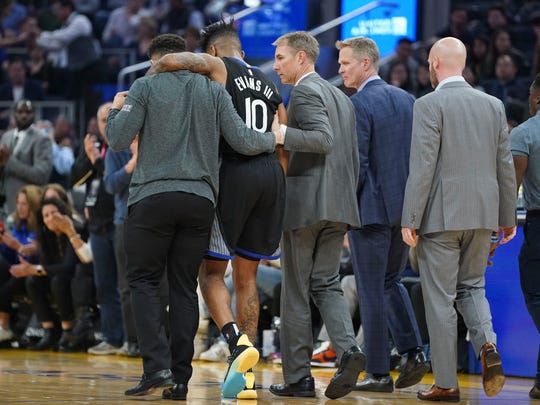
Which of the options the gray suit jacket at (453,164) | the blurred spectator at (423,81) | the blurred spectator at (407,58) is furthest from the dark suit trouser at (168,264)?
the blurred spectator at (407,58)

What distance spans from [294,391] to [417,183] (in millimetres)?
1257

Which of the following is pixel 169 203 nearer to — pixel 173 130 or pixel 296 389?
pixel 173 130

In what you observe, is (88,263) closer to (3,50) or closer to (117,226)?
(117,226)

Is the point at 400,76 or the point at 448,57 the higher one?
the point at 448,57

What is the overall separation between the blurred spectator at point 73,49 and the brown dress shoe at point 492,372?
10.8 meters

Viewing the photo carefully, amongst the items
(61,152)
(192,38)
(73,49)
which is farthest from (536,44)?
(73,49)

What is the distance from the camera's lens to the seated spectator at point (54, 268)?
30.9 feet

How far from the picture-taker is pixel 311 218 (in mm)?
5648

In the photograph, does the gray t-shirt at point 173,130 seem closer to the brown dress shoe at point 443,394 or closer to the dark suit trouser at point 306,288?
the dark suit trouser at point 306,288

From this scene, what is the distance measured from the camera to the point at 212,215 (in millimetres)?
5238

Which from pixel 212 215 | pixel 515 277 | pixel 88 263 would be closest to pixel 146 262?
pixel 212 215

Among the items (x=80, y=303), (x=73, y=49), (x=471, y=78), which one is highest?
(x=73, y=49)

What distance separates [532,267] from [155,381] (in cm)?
233

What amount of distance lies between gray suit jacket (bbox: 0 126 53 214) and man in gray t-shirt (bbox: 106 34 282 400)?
5217mm
